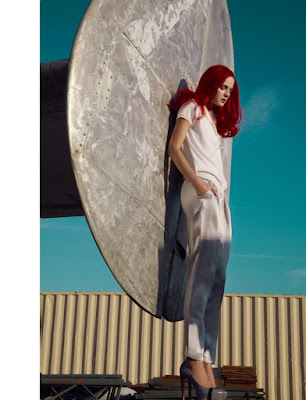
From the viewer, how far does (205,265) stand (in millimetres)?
2578

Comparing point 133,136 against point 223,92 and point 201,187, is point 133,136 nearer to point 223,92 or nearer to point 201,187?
point 201,187

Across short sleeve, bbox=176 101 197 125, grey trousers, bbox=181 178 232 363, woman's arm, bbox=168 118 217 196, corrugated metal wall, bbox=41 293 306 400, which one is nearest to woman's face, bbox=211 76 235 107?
short sleeve, bbox=176 101 197 125

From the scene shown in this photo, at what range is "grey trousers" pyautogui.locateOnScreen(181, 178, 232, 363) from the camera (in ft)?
8.08

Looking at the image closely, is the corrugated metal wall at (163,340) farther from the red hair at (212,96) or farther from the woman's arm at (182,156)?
the woman's arm at (182,156)

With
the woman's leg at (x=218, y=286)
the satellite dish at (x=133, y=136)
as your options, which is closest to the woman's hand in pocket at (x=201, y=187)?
the woman's leg at (x=218, y=286)

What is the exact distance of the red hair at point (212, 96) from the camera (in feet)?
9.52

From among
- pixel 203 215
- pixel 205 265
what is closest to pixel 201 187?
pixel 203 215

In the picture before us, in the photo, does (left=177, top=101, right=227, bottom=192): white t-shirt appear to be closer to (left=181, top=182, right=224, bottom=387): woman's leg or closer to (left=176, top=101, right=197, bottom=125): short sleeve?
(left=176, top=101, right=197, bottom=125): short sleeve

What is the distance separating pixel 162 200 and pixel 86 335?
10502 mm

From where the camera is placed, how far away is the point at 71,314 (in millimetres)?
12852

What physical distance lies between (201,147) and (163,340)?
984 centimetres
